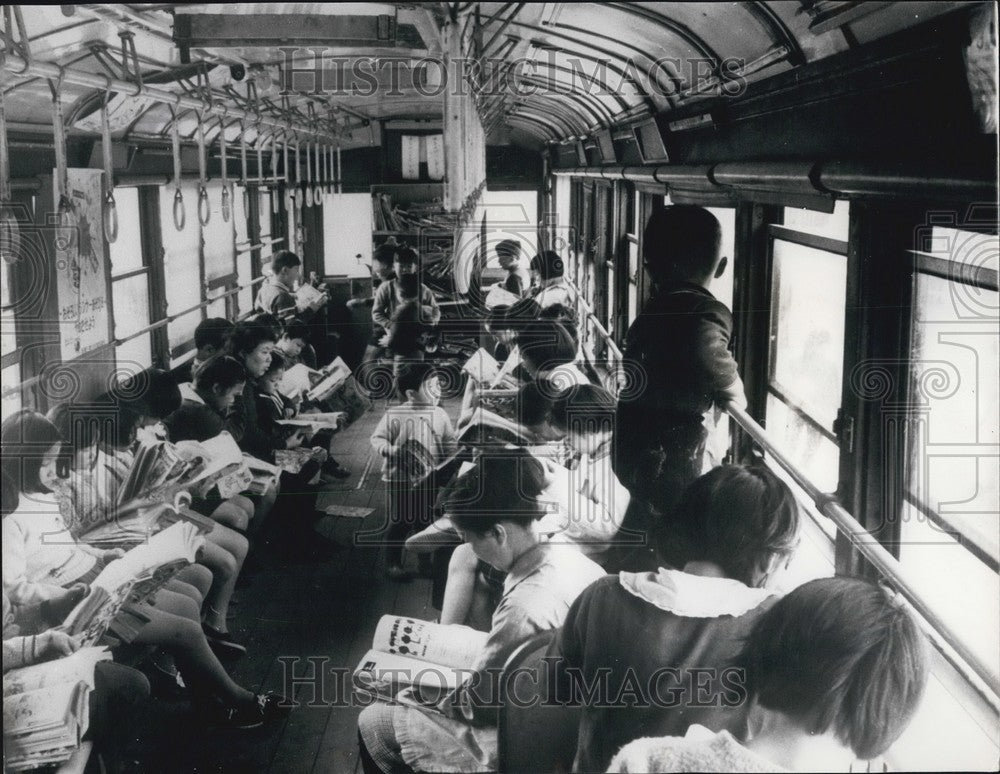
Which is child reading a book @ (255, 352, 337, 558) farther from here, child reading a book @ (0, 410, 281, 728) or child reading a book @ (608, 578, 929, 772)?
child reading a book @ (608, 578, 929, 772)

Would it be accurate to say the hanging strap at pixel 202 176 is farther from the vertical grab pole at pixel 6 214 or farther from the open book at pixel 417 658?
the open book at pixel 417 658

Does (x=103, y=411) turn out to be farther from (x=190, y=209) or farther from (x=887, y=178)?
(x=887, y=178)

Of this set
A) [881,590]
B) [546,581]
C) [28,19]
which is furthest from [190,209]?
[881,590]

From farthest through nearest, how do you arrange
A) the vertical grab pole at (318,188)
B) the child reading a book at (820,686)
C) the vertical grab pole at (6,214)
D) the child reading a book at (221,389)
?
the vertical grab pole at (318,188) < the child reading a book at (221,389) < the vertical grab pole at (6,214) < the child reading a book at (820,686)

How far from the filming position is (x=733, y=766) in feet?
8.84

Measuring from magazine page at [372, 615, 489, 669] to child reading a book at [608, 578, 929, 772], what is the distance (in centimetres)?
58

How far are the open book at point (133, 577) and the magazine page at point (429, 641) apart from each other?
0.72 metres

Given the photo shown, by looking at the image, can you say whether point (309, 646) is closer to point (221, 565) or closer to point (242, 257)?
point (221, 565)

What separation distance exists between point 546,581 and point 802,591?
79cm

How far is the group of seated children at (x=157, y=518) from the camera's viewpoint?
2.96 meters

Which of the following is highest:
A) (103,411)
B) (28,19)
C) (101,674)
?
(28,19)

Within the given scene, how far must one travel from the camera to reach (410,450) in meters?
3.24

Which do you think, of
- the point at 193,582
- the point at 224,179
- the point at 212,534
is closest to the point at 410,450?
the point at 212,534

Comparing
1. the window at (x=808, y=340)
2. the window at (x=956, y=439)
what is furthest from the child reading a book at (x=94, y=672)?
the window at (x=956, y=439)
